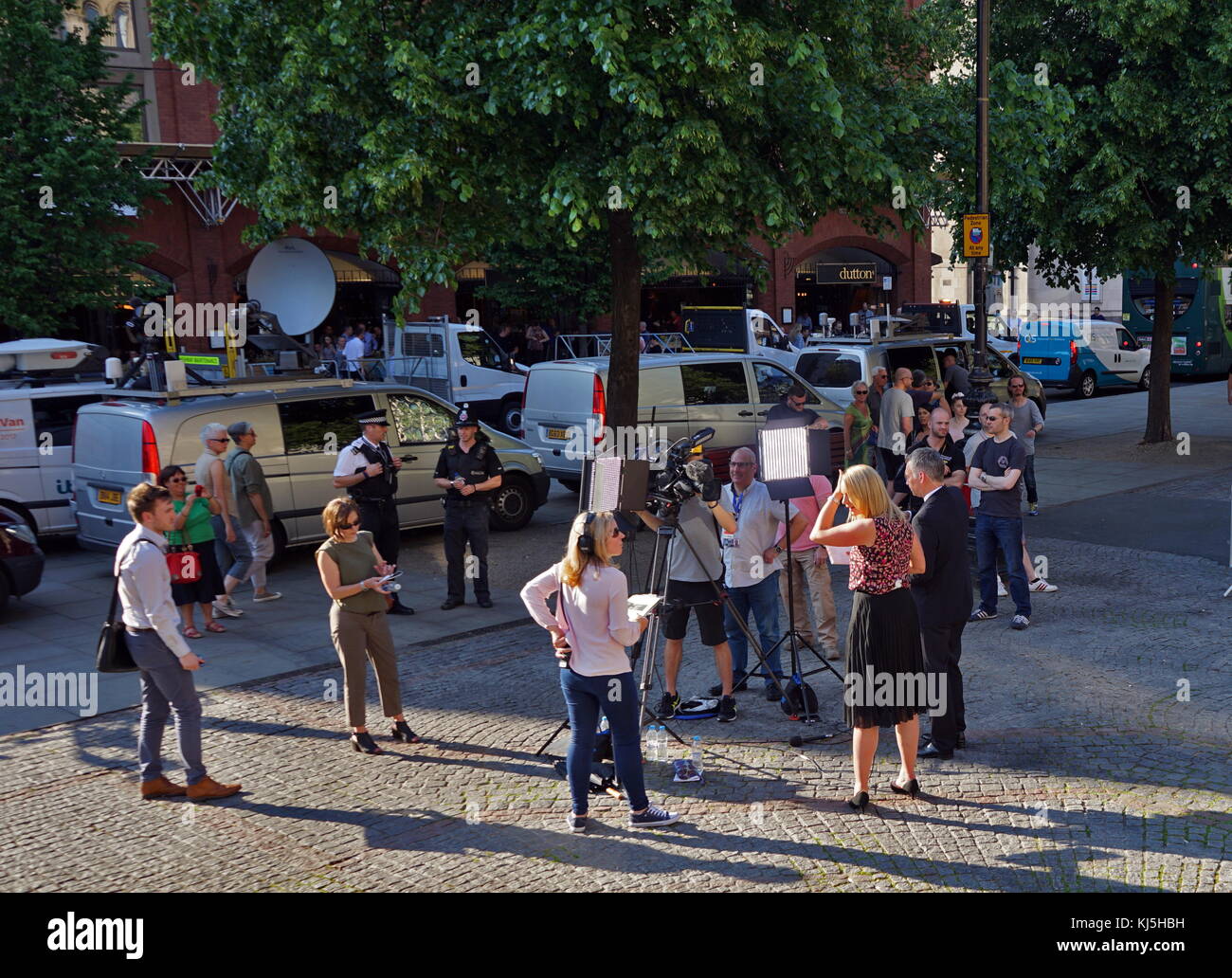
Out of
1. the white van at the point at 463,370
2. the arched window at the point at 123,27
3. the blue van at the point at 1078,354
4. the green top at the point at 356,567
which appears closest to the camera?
the green top at the point at 356,567

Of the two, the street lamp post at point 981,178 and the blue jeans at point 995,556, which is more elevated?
the street lamp post at point 981,178

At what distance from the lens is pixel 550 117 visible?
11.8 m

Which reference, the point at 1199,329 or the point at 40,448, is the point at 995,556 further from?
the point at 1199,329

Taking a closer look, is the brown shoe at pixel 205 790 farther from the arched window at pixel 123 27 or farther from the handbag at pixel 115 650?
the arched window at pixel 123 27

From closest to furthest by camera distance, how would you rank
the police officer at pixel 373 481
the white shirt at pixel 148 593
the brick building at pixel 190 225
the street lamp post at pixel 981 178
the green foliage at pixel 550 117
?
the white shirt at pixel 148 593, the police officer at pixel 373 481, the green foliage at pixel 550 117, the street lamp post at pixel 981 178, the brick building at pixel 190 225

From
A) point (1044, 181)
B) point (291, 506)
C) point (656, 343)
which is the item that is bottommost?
point (291, 506)

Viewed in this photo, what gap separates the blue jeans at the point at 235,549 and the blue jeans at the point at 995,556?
6266mm

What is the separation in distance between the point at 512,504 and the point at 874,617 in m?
8.26

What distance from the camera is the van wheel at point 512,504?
546 inches

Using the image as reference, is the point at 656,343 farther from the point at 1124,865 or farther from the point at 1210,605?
the point at 1124,865

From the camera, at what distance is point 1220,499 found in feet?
47.7

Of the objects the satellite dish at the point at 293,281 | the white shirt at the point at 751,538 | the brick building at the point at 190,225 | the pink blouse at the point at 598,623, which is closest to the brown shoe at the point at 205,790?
the pink blouse at the point at 598,623

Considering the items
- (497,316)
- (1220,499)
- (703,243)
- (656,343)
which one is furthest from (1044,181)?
(497,316)
